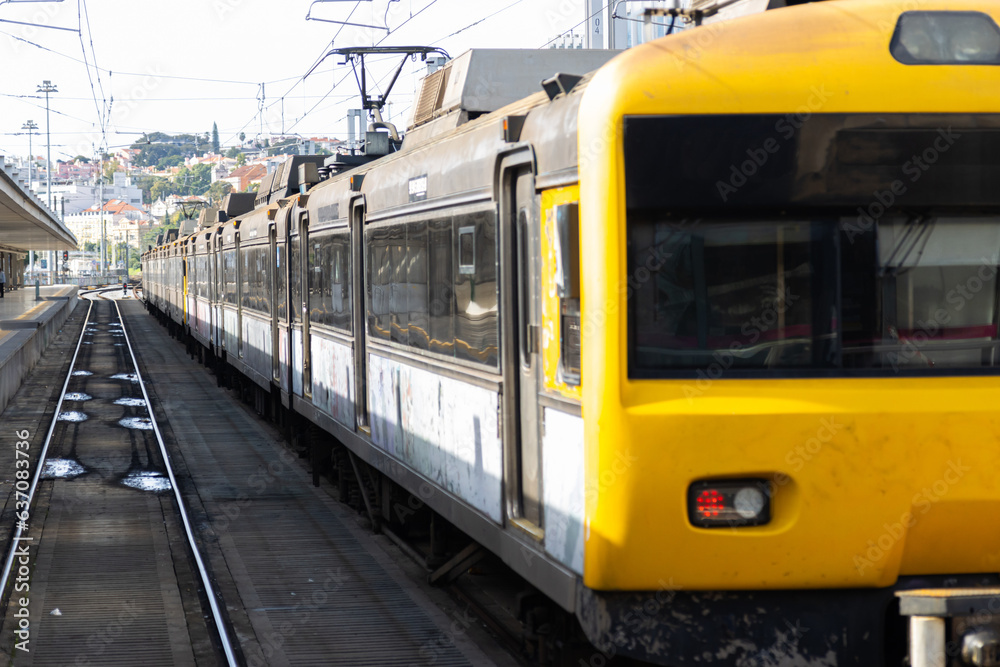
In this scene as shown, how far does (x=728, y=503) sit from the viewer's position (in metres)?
4.36

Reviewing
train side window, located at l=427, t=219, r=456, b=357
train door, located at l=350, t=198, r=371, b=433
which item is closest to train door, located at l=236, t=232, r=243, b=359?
train door, located at l=350, t=198, r=371, b=433

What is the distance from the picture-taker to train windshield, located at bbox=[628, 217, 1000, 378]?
437cm

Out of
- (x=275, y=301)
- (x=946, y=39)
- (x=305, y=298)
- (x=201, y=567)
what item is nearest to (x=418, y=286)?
(x=201, y=567)

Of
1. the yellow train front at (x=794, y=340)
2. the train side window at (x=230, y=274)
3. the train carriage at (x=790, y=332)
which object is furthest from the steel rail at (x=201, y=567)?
the yellow train front at (x=794, y=340)

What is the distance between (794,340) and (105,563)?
637cm

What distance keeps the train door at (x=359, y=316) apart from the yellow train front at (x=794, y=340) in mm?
4628

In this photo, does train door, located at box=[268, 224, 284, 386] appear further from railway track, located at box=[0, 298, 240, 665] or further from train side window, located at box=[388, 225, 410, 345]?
train side window, located at box=[388, 225, 410, 345]

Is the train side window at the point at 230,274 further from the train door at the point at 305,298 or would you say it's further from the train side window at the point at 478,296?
the train side window at the point at 478,296

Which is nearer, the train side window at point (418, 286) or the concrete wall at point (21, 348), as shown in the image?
the train side window at point (418, 286)

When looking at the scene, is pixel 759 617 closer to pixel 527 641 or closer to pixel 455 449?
pixel 527 641

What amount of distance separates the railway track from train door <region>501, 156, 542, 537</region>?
217 cm

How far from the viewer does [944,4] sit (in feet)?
14.8

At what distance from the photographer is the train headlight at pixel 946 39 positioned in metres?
4.42

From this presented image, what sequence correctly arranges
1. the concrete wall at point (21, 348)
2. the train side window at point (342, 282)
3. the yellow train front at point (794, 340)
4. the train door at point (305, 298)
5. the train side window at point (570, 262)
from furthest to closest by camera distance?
1. the concrete wall at point (21, 348)
2. the train door at point (305, 298)
3. the train side window at point (342, 282)
4. the train side window at point (570, 262)
5. the yellow train front at point (794, 340)
